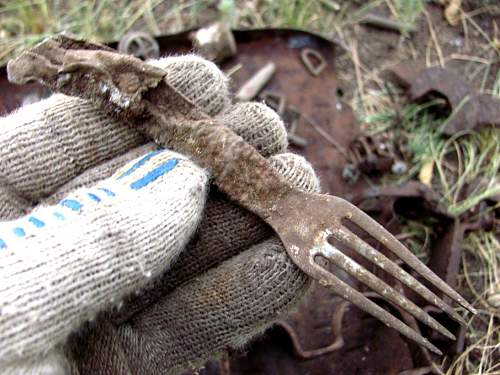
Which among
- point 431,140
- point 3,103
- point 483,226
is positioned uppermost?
point 3,103

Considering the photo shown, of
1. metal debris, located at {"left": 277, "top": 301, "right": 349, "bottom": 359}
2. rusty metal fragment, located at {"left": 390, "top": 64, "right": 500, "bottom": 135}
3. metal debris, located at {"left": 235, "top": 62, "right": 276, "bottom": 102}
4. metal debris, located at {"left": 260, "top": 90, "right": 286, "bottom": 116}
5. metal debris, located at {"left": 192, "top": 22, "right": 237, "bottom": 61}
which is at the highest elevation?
metal debris, located at {"left": 192, "top": 22, "right": 237, "bottom": 61}

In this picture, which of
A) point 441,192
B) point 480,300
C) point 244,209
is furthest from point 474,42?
point 244,209

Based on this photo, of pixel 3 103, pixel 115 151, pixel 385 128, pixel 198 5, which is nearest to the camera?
pixel 115 151

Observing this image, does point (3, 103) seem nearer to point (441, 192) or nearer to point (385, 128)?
point (385, 128)

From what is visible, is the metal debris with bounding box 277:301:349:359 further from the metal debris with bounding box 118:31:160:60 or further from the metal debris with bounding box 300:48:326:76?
the metal debris with bounding box 118:31:160:60

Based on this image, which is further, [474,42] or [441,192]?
[474,42]

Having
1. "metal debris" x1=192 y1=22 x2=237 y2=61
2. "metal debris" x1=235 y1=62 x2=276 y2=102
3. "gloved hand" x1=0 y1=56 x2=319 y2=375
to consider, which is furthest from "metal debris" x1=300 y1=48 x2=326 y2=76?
"gloved hand" x1=0 y1=56 x2=319 y2=375

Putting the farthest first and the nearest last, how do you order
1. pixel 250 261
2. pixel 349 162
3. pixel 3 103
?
pixel 349 162 < pixel 3 103 < pixel 250 261

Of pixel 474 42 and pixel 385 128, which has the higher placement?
pixel 474 42
